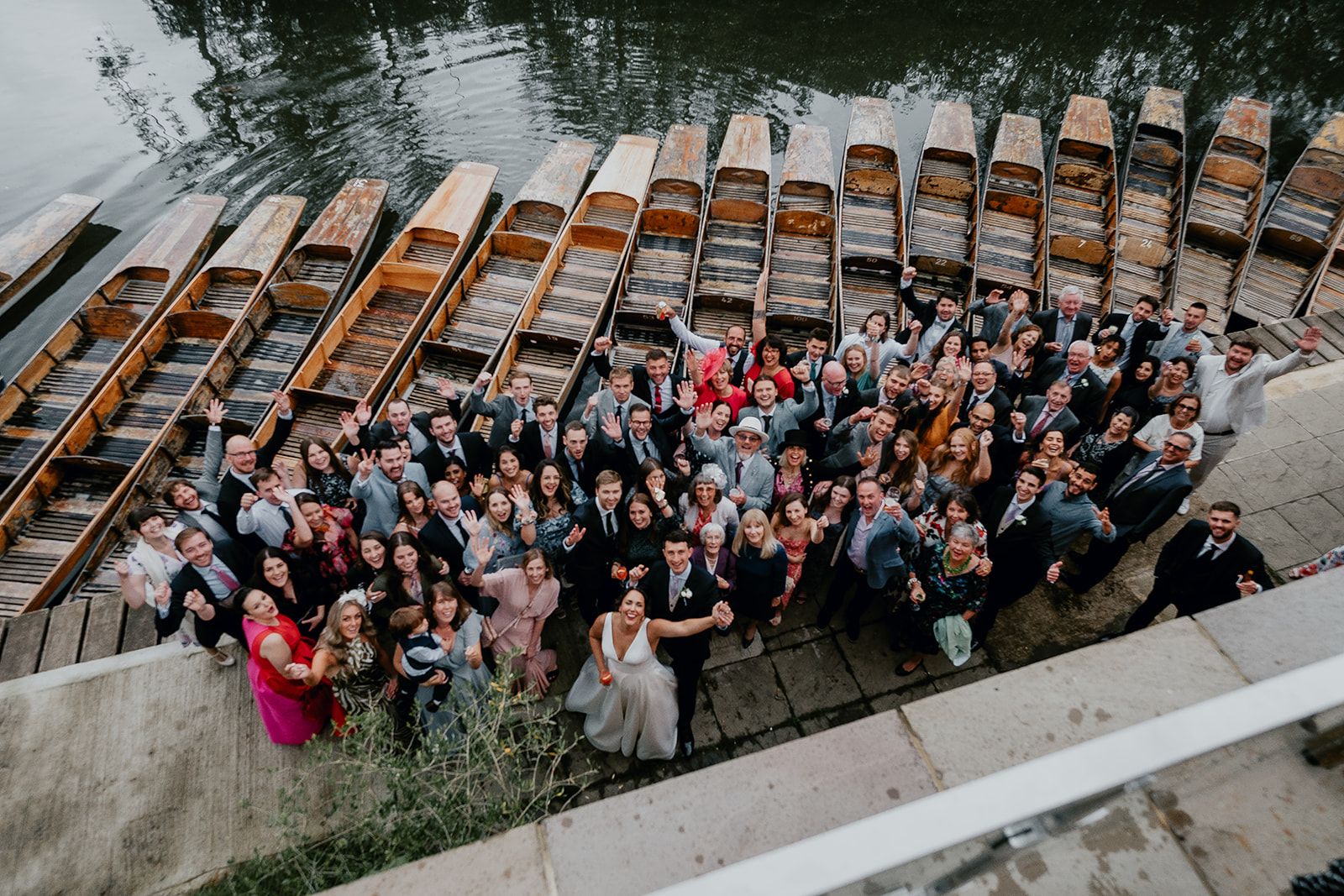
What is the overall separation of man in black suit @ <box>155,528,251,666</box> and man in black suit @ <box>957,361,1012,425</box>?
5891 millimetres

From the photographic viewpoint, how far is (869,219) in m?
11.9

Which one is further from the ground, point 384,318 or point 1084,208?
point 1084,208

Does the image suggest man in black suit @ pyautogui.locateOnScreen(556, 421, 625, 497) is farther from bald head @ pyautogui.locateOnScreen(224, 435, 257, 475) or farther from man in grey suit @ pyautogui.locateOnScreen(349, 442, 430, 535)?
bald head @ pyautogui.locateOnScreen(224, 435, 257, 475)

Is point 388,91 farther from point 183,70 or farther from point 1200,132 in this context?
point 1200,132

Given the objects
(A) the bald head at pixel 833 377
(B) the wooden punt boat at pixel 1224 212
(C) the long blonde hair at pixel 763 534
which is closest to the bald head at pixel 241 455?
(C) the long blonde hair at pixel 763 534

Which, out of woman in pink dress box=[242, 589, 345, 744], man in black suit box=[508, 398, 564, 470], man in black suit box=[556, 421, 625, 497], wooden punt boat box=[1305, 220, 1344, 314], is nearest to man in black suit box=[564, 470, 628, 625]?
man in black suit box=[556, 421, 625, 497]

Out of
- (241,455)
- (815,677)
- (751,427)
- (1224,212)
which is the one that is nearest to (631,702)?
(815,677)

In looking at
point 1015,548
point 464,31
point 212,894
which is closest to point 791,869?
point 212,894

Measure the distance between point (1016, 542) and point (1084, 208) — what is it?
374 inches

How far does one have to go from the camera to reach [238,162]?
592 inches

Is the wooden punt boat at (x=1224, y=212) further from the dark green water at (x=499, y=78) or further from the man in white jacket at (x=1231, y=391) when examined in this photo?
the man in white jacket at (x=1231, y=391)

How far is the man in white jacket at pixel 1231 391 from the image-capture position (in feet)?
20.2

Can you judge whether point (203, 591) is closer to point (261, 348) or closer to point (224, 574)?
point (224, 574)

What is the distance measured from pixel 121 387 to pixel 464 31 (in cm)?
1479
